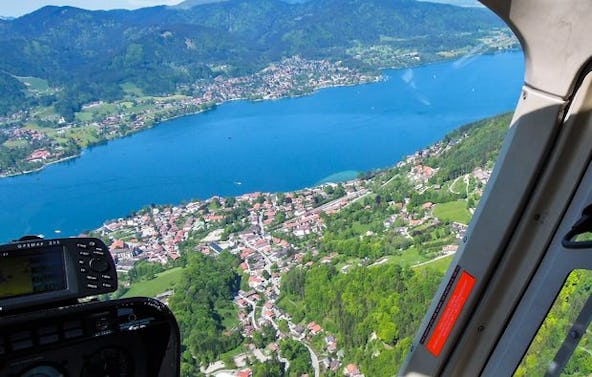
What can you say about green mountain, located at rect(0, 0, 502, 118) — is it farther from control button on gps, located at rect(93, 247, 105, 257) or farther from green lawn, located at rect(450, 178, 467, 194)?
control button on gps, located at rect(93, 247, 105, 257)

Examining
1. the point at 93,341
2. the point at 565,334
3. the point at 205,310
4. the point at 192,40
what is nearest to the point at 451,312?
the point at 565,334

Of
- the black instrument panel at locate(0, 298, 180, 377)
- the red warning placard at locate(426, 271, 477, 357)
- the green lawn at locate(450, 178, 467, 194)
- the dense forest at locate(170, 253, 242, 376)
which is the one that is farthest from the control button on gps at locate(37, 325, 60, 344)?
the green lawn at locate(450, 178, 467, 194)

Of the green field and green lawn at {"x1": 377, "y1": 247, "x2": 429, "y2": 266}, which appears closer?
green lawn at {"x1": 377, "y1": 247, "x2": 429, "y2": 266}

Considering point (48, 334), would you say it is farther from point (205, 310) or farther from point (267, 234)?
point (267, 234)

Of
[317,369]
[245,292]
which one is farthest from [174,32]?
[317,369]

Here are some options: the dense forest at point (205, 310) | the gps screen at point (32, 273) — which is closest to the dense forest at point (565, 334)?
the gps screen at point (32, 273)
